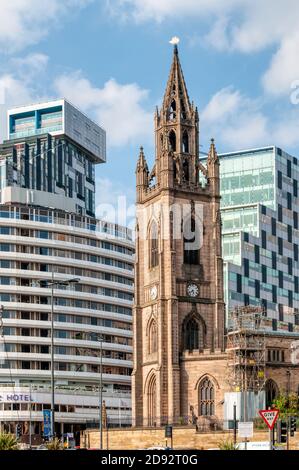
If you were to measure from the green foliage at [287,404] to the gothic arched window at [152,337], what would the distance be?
51.2ft

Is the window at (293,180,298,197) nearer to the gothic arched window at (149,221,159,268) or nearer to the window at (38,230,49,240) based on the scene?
the window at (38,230,49,240)

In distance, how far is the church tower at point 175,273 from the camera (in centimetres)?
10431

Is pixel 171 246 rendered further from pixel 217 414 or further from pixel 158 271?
pixel 217 414

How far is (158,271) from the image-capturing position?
4301 inches

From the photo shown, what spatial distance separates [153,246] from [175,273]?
5.49 meters

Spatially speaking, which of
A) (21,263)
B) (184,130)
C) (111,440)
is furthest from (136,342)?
(21,263)

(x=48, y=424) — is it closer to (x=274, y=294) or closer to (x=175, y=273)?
(x=175, y=273)

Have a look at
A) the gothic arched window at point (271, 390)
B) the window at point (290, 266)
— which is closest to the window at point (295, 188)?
the window at point (290, 266)

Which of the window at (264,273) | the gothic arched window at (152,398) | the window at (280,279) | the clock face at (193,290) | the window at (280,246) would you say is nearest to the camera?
the gothic arched window at (152,398)

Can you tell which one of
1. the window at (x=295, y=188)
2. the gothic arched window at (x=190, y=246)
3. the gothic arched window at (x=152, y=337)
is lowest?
the gothic arched window at (x=152, y=337)

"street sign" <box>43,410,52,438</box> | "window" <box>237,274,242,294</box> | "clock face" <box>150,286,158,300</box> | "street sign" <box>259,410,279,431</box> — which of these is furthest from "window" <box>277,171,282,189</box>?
"street sign" <box>259,410,279,431</box>

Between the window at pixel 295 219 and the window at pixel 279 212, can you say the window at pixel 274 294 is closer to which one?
the window at pixel 279 212

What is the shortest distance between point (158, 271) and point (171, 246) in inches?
128

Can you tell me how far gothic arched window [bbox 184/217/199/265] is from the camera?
361 ft
